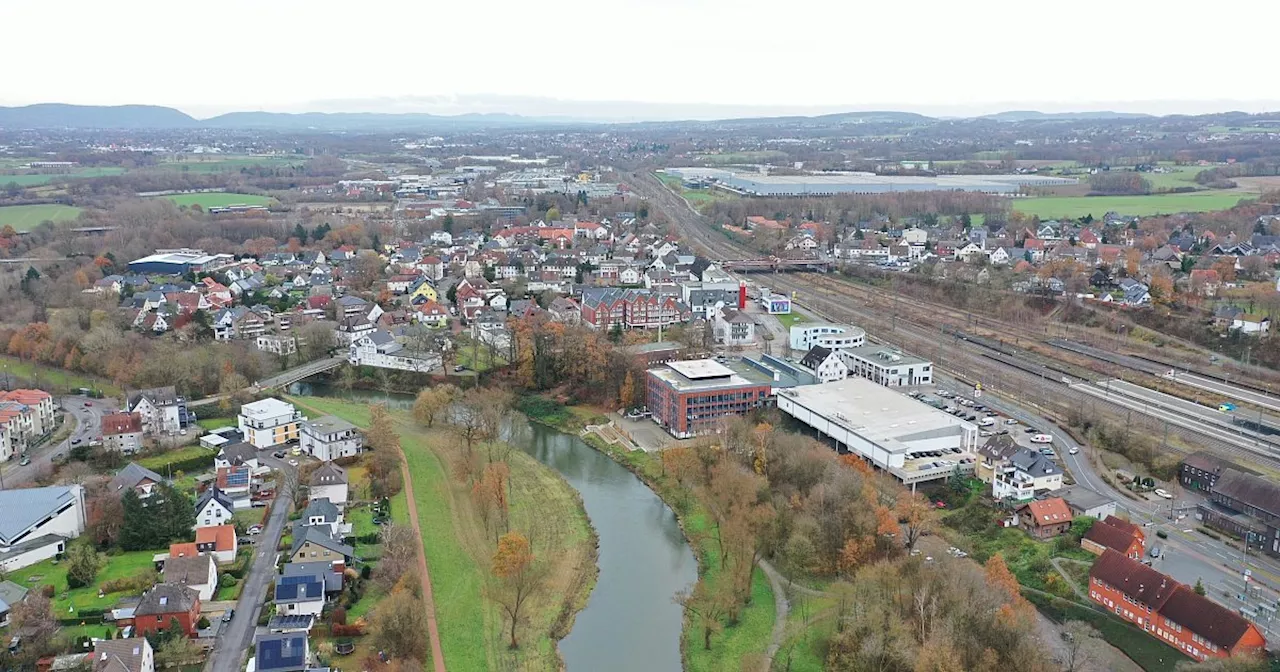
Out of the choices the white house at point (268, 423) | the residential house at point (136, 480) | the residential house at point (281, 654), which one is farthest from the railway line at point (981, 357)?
the residential house at point (136, 480)

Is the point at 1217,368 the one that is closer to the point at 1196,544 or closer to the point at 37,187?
the point at 1196,544

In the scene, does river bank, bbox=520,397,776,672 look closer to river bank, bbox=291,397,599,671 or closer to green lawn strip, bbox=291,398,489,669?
river bank, bbox=291,397,599,671

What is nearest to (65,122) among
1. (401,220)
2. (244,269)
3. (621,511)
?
(401,220)

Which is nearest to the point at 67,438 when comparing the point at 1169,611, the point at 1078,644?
the point at 1078,644

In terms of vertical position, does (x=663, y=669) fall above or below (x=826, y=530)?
below

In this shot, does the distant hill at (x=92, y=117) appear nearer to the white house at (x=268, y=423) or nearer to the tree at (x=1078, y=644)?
the white house at (x=268, y=423)

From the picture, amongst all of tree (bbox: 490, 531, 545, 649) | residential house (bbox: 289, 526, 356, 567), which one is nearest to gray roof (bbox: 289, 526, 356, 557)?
residential house (bbox: 289, 526, 356, 567)

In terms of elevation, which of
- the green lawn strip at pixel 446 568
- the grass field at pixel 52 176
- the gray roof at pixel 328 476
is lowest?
the green lawn strip at pixel 446 568
